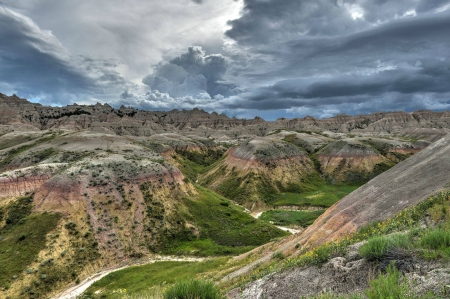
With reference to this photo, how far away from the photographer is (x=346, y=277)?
922 cm

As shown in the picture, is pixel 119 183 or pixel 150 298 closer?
pixel 150 298

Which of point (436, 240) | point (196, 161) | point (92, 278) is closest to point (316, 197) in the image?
point (92, 278)

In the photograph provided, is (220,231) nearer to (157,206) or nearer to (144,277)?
(157,206)

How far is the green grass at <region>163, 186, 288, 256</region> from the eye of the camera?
4862 centimetres

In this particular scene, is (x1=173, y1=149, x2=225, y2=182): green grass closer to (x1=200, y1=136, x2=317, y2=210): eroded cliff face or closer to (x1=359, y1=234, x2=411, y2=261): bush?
(x1=200, y1=136, x2=317, y2=210): eroded cliff face

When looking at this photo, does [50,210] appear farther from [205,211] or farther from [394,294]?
[394,294]

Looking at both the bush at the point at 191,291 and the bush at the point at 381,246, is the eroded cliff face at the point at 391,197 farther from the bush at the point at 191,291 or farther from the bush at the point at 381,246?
the bush at the point at 191,291

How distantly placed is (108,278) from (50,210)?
18.0 m

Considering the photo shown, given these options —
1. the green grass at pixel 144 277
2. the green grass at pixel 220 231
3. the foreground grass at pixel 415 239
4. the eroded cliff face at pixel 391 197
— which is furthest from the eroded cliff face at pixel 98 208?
the foreground grass at pixel 415 239

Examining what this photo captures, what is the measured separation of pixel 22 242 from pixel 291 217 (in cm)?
5822

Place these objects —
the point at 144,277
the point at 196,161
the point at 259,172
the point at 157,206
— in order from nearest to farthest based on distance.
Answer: the point at 144,277 → the point at 157,206 → the point at 259,172 → the point at 196,161

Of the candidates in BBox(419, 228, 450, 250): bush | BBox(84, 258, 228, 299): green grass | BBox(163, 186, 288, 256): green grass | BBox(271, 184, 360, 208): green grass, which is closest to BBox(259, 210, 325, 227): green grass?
BBox(271, 184, 360, 208): green grass

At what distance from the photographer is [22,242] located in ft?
130

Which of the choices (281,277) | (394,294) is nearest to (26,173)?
(281,277)
